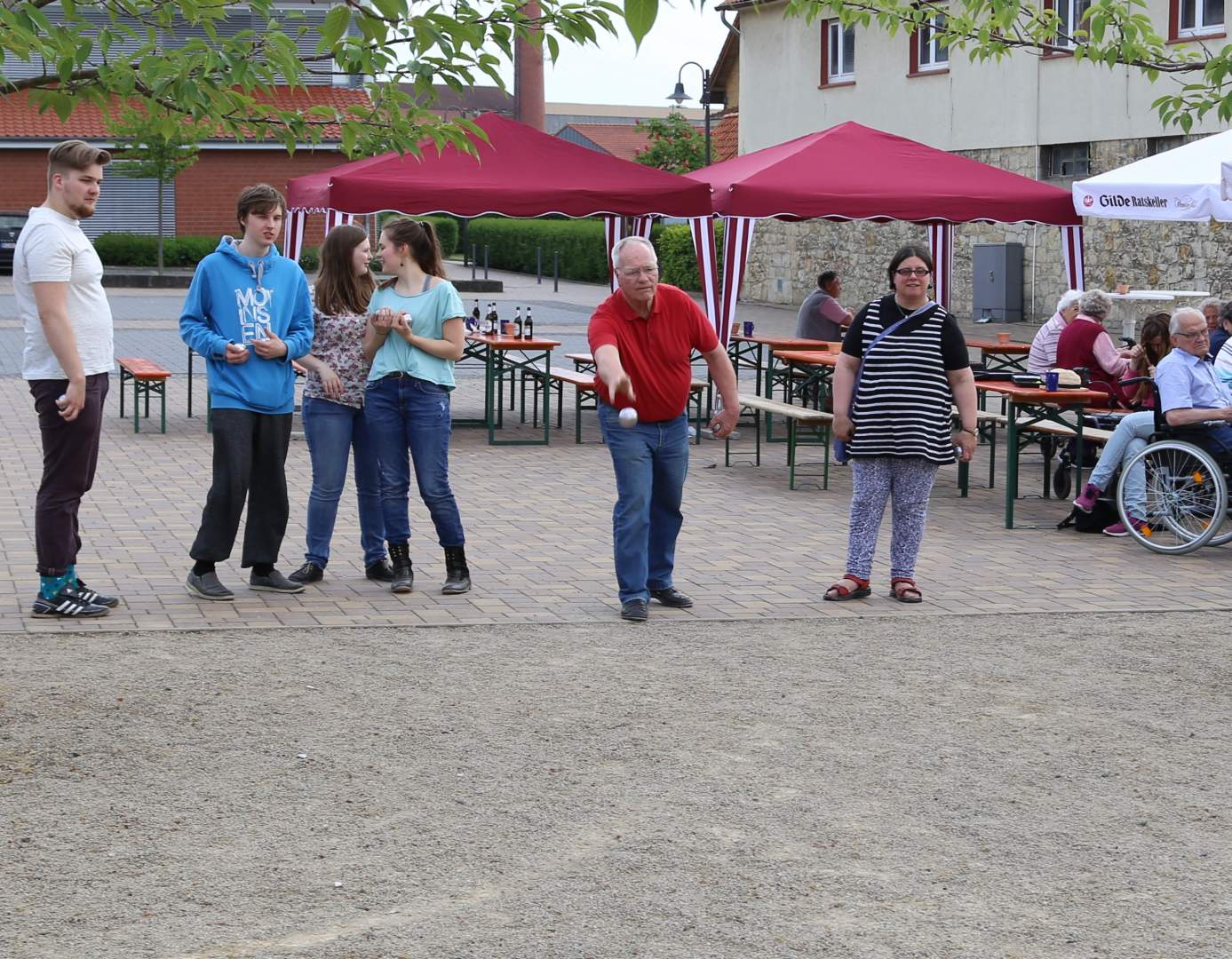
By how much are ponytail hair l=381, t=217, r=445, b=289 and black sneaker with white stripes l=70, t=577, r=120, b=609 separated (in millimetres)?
1791

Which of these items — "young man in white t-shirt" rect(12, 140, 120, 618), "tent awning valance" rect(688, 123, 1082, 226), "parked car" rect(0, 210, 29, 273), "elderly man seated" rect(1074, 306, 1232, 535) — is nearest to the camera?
"young man in white t-shirt" rect(12, 140, 120, 618)

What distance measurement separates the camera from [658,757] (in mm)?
5535

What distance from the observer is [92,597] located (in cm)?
744

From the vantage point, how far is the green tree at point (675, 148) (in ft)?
159

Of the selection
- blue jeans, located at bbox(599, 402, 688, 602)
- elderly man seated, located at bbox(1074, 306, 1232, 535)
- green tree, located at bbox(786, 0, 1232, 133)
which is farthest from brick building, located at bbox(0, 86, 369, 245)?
blue jeans, located at bbox(599, 402, 688, 602)

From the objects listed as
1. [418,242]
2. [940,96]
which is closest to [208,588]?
[418,242]

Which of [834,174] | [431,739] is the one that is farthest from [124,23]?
[834,174]

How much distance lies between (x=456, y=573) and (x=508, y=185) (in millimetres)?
7309

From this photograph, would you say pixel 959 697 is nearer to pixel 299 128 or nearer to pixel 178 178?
pixel 299 128

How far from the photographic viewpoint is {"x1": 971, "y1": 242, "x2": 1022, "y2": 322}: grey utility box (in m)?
31.0

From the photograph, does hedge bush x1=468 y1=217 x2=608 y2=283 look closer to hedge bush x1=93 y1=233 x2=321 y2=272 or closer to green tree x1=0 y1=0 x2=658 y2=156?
hedge bush x1=93 y1=233 x2=321 y2=272

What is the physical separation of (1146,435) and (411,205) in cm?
672

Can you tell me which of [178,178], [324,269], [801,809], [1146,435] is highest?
[178,178]

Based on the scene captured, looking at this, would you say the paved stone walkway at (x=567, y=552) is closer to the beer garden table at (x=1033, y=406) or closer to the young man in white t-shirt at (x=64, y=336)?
the beer garden table at (x=1033, y=406)
